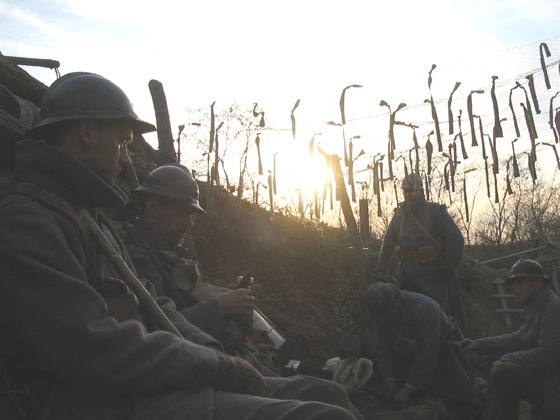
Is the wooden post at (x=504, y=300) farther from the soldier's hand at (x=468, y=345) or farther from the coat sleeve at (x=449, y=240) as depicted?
the soldier's hand at (x=468, y=345)

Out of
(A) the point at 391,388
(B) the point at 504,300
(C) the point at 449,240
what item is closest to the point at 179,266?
(A) the point at 391,388

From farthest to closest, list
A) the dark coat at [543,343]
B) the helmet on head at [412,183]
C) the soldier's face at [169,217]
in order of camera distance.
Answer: the helmet on head at [412,183] → the dark coat at [543,343] → the soldier's face at [169,217]

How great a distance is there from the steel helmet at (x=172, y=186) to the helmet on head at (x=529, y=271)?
3.63m

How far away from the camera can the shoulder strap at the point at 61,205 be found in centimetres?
208

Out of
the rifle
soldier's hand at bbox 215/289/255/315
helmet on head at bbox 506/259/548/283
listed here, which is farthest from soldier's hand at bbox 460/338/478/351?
the rifle

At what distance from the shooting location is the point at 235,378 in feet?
6.98

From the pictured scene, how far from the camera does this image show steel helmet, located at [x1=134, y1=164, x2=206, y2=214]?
13.0 feet

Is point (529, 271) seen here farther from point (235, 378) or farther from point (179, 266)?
point (235, 378)

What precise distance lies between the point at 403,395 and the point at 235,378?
4.34 m

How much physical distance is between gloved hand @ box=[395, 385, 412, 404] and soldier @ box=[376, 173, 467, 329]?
7.65 ft

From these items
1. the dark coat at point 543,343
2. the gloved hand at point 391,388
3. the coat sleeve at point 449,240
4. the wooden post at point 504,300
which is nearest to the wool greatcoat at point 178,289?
the gloved hand at point 391,388

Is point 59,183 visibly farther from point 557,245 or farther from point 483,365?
point 557,245

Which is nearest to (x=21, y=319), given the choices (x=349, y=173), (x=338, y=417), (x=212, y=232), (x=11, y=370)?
(x=11, y=370)

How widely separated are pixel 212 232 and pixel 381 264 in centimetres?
346
